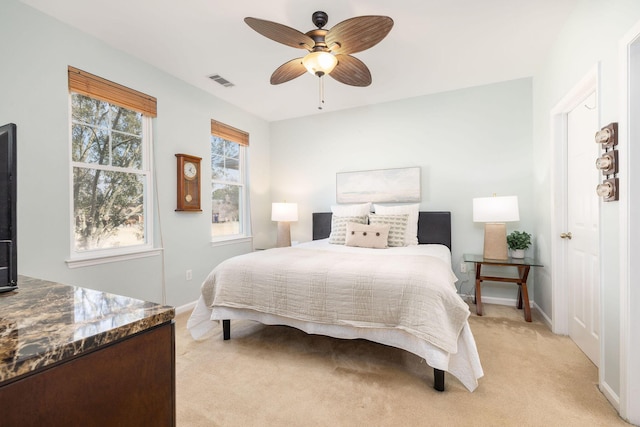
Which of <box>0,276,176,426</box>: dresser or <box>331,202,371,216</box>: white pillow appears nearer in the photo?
<box>0,276,176,426</box>: dresser

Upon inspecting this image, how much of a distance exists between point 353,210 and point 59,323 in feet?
11.1

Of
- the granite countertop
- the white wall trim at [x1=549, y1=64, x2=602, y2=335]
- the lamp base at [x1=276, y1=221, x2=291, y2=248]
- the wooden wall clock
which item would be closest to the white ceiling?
the white wall trim at [x1=549, y1=64, x2=602, y2=335]

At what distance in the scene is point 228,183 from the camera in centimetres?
412

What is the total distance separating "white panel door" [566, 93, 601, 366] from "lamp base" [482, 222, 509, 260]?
62 centimetres

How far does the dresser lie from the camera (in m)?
0.50

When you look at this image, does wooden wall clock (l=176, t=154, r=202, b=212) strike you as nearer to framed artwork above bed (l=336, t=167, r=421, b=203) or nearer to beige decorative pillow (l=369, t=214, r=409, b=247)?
framed artwork above bed (l=336, t=167, r=421, b=203)

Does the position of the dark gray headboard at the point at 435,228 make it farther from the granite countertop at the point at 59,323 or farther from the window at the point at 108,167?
the granite countertop at the point at 59,323

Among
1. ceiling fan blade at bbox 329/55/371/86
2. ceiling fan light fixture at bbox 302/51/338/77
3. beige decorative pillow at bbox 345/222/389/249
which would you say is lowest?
beige decorative pillow at bbox 345/222/389/249

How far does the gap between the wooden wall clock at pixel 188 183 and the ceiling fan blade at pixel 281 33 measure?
1.78 m

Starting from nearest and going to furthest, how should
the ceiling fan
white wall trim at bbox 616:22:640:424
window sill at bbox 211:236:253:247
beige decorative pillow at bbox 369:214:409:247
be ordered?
1. white wall trim at bbox 616:22:640:424
2. the ceiling fan
3. beige decorative pillow at bbox 369:214:409:247
4. window sill at bbox 211:236:253:247

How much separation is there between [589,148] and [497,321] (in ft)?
5.63

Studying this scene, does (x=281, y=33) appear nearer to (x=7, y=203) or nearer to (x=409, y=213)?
(x=7, y=203)

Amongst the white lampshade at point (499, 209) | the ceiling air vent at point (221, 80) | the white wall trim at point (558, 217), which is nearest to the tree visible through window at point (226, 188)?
the ceiling air vent at point (221, 80)

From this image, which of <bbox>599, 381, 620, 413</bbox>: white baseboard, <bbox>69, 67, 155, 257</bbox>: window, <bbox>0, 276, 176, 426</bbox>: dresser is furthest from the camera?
<bbox>69, 67, 155, 257</bbox>: window
